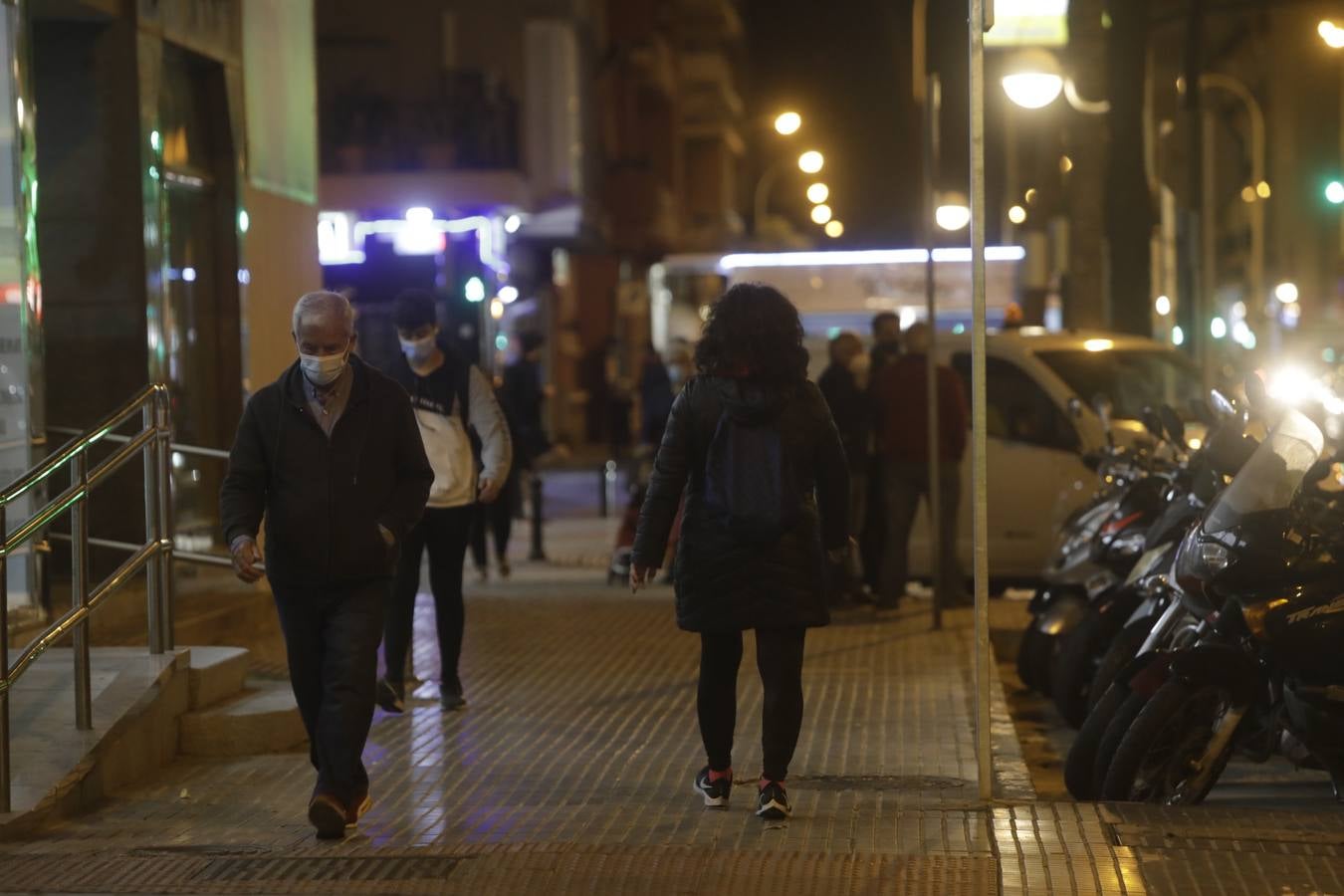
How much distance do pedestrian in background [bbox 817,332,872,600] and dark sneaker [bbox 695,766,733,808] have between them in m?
6.61

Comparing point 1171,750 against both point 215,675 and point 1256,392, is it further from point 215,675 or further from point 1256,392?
point 215,675

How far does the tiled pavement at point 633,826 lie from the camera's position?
627 centimetres

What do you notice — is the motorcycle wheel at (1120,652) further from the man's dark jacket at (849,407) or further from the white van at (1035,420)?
the white van at (1035,420)

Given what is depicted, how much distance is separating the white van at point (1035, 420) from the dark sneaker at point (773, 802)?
7584mm

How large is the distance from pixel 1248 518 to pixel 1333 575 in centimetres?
33

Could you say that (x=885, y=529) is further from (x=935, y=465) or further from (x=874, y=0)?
(x=874, y=0)

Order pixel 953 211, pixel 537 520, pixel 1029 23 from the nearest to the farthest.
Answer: pixel 537 520 < pixel 1029 23 < pixel 953 211

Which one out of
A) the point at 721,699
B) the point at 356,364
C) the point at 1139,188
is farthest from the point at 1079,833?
the point at 1139,188

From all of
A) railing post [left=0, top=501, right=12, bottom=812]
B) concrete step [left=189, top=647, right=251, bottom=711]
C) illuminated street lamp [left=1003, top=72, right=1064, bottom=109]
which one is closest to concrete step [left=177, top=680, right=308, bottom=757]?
concrete step [left=189, top=647, right=251, bottom=711]

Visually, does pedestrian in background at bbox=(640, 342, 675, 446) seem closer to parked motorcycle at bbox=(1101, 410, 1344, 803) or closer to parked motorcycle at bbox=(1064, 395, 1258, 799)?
parked motorcycle at bbox=(1064, 395, 1258, 799)

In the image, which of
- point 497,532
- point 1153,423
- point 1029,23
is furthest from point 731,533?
point 1029,23

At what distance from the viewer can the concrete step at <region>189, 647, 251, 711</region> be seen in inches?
343

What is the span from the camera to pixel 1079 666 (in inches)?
376

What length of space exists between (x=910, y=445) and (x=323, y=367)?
7.18 m
